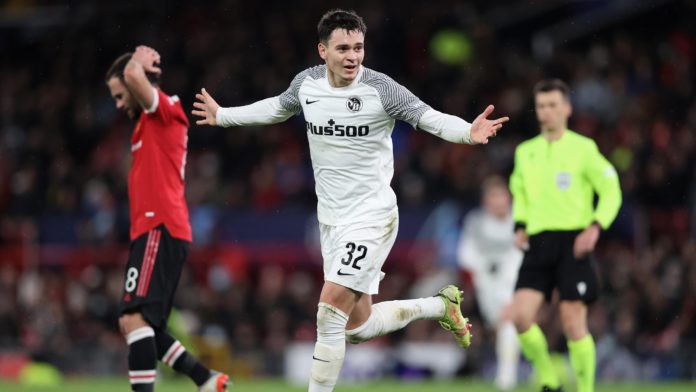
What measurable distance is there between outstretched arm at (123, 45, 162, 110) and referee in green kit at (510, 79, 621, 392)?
327 cm

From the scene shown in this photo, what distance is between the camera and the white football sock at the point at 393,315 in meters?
7.99

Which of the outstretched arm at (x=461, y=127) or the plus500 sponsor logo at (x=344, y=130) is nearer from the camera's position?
the outstretched arm at (x=461, y=127)

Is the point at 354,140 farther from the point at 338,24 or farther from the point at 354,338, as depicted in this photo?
the point at 354,338

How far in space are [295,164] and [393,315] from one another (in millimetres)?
11316

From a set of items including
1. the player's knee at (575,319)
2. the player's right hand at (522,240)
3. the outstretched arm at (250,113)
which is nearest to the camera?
the outstretched arm at (250,113)

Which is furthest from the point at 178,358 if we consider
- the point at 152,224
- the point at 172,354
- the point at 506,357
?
the point at 506,357

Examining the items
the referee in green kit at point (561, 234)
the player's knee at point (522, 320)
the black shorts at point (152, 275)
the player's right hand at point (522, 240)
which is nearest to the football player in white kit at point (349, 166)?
the black shorts at point (152, 275)

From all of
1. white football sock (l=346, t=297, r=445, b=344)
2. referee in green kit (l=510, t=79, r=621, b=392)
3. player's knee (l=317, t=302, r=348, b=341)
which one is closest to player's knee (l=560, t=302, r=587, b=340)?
referee in green kit (l=510, t=79, r=621, b=392)

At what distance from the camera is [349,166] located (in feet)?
25.5

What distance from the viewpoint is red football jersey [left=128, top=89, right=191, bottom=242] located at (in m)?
8.50

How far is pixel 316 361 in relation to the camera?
7.54 meters

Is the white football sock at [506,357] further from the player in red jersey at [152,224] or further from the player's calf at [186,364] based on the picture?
the player in red jersey at [152,224]

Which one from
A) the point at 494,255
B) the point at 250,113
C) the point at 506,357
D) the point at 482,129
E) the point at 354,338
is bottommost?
the point at 506,357

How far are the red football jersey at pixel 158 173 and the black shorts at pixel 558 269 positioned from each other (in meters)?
2.79
